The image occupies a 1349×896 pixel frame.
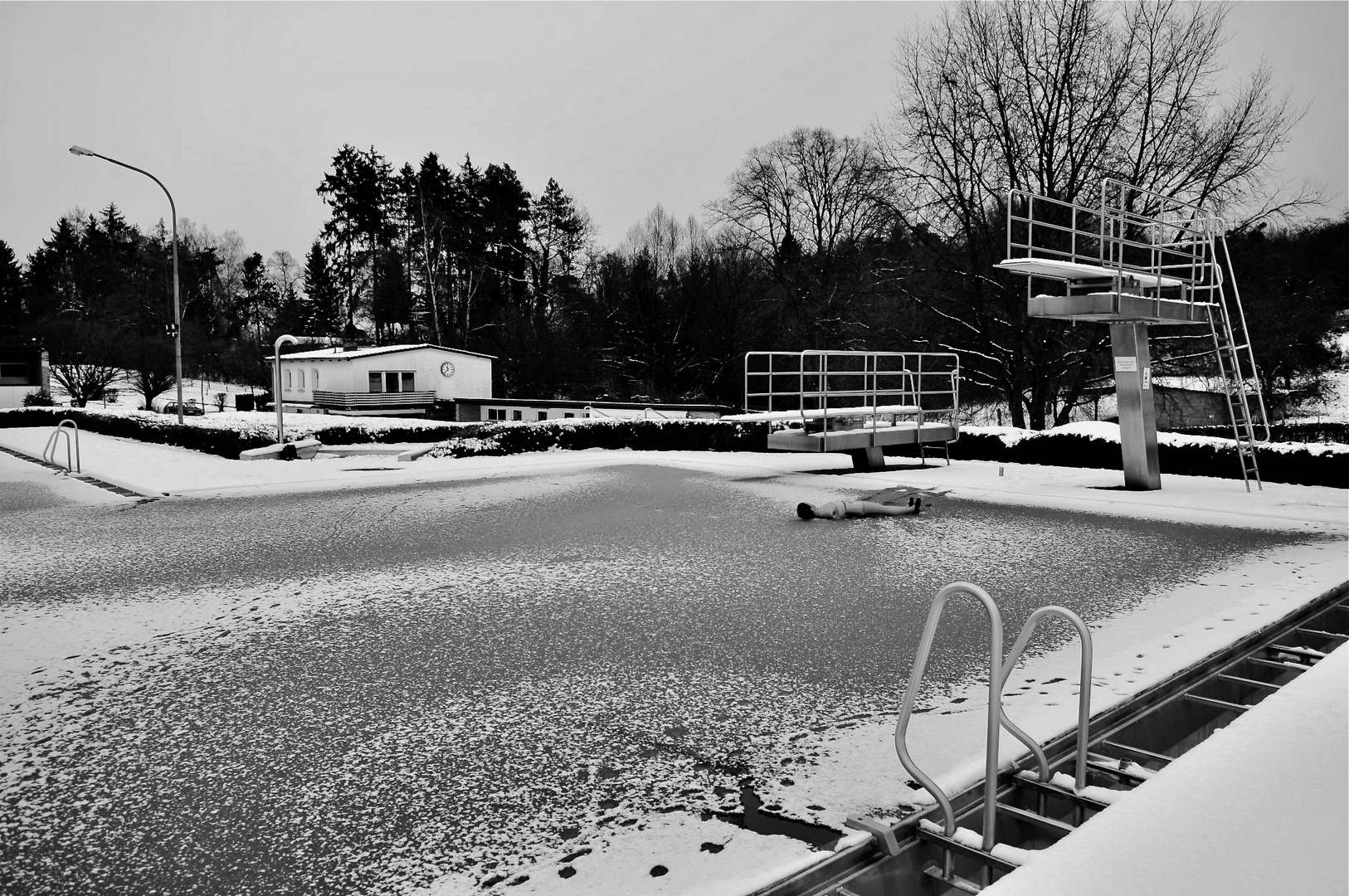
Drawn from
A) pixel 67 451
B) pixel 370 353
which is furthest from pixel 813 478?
pixel 370 353

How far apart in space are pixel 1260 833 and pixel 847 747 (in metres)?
1.73

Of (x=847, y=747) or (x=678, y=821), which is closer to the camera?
(x=678, y=821)

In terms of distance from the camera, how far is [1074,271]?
40.1ft

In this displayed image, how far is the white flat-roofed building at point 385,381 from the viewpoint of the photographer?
45.8m

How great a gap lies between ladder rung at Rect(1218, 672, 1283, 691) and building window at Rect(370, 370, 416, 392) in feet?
147

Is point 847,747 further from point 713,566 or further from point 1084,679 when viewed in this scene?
point 713,566

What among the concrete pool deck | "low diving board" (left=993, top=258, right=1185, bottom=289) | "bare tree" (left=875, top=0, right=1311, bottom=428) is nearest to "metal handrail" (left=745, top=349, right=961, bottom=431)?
the concrete pool deck

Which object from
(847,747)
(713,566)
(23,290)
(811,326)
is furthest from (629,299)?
(23,290)

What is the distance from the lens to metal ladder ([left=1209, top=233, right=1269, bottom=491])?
12680 millimetres

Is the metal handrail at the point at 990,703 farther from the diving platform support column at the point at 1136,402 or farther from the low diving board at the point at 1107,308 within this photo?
the diving platform support column at the point at 1136,402

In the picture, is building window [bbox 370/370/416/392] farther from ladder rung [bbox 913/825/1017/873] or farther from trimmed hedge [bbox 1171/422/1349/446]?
ladder rung [bbox 913/825/1017/873]

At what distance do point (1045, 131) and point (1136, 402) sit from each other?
1085 cm

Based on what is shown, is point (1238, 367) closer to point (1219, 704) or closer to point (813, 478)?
point (813, 478)

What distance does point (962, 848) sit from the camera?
3.28 metres
